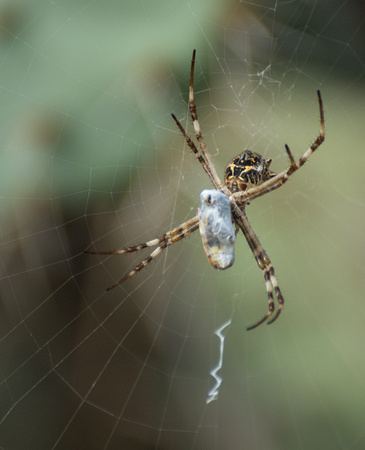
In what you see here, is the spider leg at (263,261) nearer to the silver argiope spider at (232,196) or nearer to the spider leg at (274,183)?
the silver argiope spider at (232,196)

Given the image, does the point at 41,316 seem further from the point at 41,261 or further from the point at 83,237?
the point at 83,237

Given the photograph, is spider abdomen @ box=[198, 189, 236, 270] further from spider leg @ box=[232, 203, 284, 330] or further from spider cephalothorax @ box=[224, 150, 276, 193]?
spider leg @ box=[232, 203, 284, 330]

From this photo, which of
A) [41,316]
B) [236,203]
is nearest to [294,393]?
[236,203]

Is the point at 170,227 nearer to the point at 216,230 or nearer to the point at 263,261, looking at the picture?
the point at 263,261

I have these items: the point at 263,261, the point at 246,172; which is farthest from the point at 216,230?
the point at 263,261

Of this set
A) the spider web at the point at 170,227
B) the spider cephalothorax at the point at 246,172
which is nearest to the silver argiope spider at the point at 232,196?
the spider cephalothorax at the point at 246,172

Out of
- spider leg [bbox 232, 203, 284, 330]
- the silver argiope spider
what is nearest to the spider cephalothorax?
the silver argiope spider
